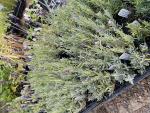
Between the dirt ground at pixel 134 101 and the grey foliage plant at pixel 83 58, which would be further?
the dirt ground at pixel 134 101

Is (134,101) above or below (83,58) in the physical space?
below

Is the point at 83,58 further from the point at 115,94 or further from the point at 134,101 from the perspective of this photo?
the point at 134,101

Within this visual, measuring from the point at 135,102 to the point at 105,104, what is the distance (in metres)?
0.20

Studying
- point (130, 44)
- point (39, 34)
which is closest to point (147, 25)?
point (130, 44)

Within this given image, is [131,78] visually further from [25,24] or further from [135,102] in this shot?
[25,24]

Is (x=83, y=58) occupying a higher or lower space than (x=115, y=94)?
higher

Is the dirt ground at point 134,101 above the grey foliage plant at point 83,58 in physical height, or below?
below

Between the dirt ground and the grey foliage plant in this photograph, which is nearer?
the grey foliage plant

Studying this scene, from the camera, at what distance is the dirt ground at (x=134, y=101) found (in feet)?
7.43

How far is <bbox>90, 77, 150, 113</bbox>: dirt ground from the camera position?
2266 millimetres

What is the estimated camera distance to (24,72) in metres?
3.34

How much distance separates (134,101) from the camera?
90.4 inches

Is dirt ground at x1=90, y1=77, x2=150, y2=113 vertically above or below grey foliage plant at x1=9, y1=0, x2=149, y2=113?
below

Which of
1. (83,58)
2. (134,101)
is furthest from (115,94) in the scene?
(83,58)
